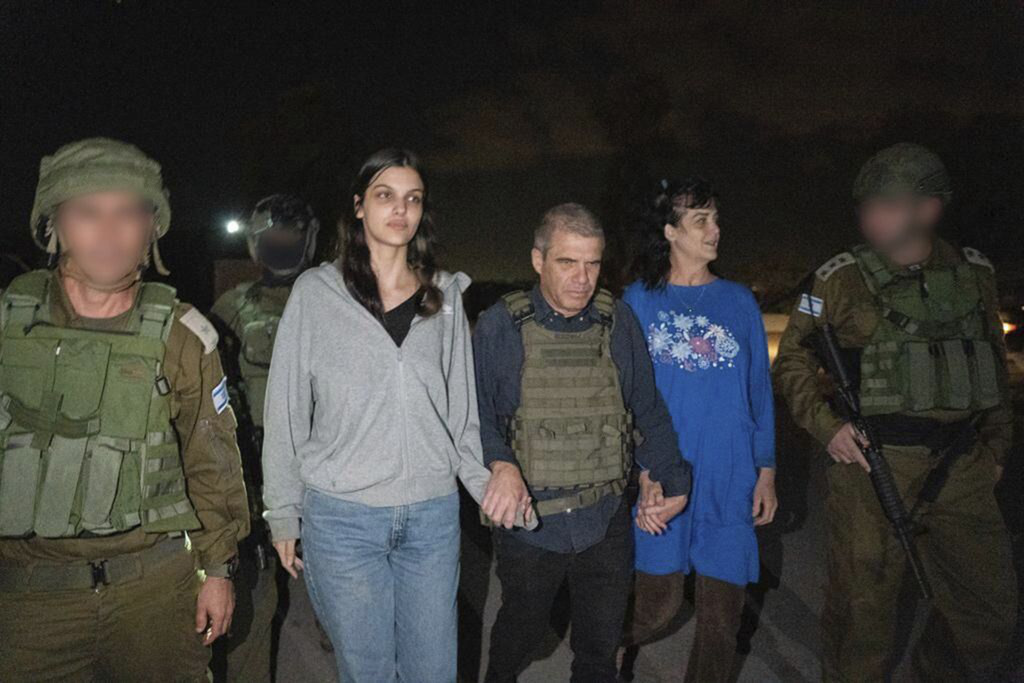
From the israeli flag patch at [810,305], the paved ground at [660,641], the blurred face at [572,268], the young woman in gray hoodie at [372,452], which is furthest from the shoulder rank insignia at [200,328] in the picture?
the israeli flag patch at [810,305]

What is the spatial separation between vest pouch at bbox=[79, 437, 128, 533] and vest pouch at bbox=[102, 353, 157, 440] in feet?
0.21

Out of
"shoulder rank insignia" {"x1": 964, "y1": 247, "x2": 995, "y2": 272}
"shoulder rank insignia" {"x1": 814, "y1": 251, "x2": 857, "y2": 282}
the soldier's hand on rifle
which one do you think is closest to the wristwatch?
the soldier's hand on rifle

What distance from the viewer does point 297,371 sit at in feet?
8.23

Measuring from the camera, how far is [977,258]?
3447mm

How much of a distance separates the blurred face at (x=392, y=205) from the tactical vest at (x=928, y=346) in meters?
2.28

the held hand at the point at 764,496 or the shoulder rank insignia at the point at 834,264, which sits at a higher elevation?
the shoulder rank insignia at the point at 834,264

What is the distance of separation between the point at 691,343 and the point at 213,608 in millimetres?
2378

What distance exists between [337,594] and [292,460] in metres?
0.51

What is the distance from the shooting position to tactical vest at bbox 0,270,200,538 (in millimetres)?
2211

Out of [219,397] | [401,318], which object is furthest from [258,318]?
[401,318]

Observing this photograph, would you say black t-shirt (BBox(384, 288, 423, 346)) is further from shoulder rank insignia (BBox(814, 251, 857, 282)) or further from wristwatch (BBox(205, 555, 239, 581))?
shoulder rank insignia (BBox(814, 251, 857, 282))

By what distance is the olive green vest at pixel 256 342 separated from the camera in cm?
413

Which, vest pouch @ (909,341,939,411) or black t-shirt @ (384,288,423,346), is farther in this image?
vest pouch @ (909,341,939,411)

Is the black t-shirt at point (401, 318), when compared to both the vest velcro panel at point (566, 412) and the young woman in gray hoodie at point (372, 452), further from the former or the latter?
the vest velcro panel at point (566, 412)
